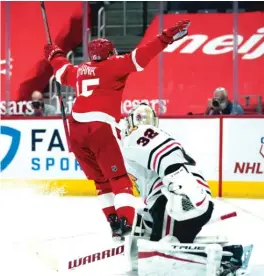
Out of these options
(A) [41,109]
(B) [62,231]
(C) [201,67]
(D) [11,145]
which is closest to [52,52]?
(B) [62,231]

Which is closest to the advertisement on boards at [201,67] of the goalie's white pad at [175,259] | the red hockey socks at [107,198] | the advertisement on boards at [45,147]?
the advertisement on boards at [45,147]

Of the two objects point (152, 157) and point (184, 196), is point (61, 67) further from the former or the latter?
point (184, 196)

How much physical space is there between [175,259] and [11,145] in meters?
2.93

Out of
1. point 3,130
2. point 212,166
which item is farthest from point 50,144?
point 212,166

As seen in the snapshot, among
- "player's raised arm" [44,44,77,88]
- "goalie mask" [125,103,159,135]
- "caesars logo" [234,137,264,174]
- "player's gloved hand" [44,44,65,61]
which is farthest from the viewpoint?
"caesars logo" [234,137,264,174]

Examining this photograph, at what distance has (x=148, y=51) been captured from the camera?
9.06 feet

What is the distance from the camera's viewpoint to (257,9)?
21.4ft

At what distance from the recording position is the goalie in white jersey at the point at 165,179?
1.96 meters

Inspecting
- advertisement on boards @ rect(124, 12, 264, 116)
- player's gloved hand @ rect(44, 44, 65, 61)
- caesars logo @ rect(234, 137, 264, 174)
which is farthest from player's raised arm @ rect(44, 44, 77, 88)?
advertisement on boards @ rect(124, 12, 264, 116)

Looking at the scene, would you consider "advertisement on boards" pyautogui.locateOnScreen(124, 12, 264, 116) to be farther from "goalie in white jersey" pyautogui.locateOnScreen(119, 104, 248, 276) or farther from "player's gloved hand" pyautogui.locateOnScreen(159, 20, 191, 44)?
"goalie in white jersey" pyautogui.locateOnScreen(119, 104, 248, 276)

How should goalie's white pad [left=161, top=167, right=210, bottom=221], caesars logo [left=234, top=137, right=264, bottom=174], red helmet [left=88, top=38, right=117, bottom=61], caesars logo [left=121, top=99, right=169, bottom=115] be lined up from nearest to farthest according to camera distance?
goalie's white pad [left=161, top=167, right=210, bottom=221]
red helmet [left=88, top=38, right=117, bottom=61]
caesars logo [left=234, top=137, right=264, bottom=174]
caesars logo [left=121, top=99, right=169, bottom=115]

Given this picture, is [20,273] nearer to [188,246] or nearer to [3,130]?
[188,246]

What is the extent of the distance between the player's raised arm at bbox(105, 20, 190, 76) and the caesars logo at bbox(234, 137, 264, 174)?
193cm

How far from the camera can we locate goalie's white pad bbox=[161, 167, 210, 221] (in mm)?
1931
